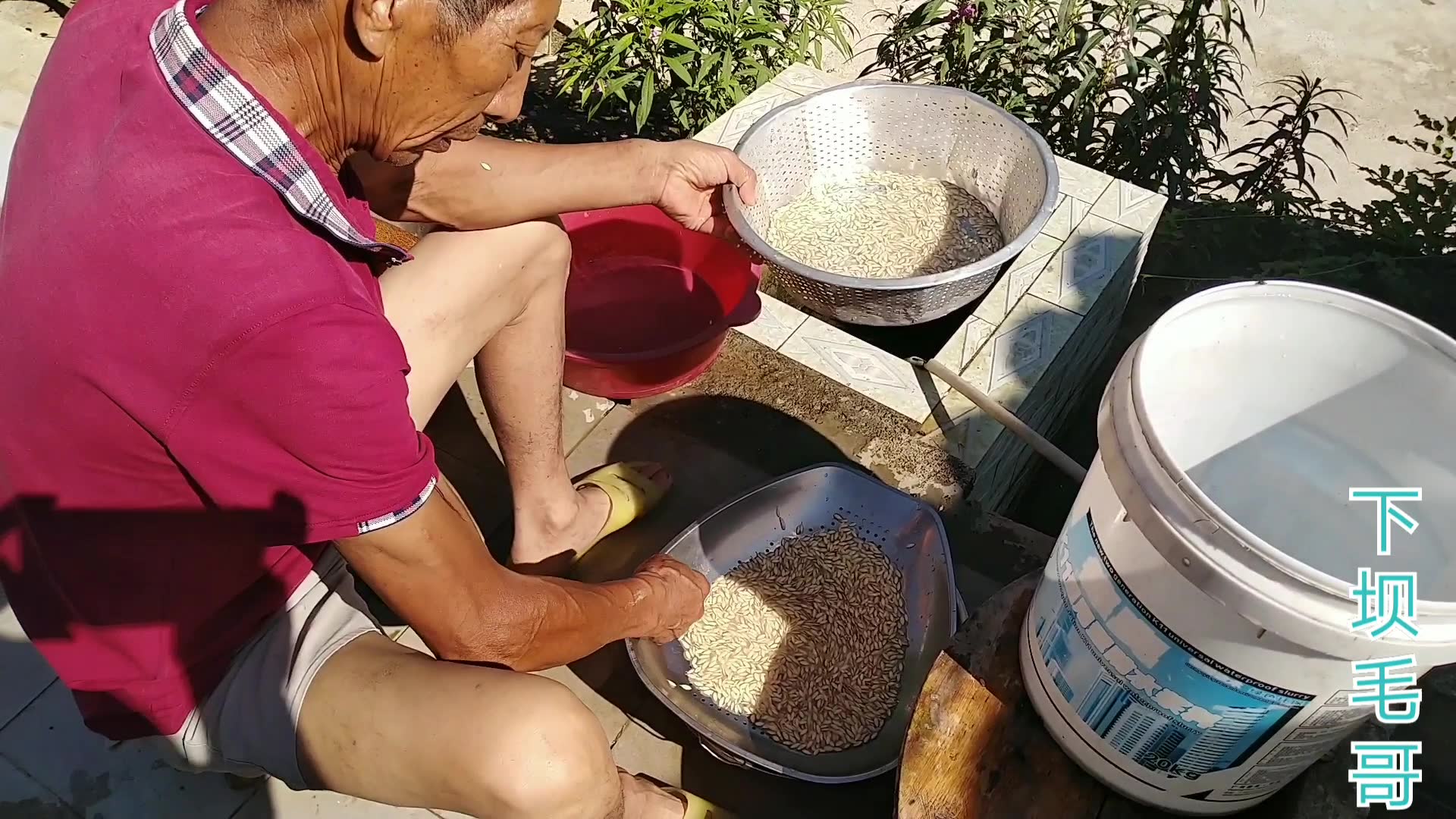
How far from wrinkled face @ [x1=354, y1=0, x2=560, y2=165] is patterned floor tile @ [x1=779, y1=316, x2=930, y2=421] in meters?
1.21

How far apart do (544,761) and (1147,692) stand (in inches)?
29.8

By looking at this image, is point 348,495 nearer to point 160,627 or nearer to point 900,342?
point 160,627

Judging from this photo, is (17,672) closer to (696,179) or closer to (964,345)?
(696,179)

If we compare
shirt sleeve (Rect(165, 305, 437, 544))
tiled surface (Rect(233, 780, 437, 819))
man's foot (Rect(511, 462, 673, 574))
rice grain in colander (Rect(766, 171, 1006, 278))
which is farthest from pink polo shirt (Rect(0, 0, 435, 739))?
rice grain in colander (Rect(766, 171, 1006, 278))

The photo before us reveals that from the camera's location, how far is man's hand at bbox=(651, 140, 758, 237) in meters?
1.89

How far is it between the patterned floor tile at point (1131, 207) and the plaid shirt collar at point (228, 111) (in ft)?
6.35

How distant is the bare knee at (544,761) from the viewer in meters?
1.27

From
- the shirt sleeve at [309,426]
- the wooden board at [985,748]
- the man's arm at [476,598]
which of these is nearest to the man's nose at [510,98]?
the shirt sleeve at [309,426]

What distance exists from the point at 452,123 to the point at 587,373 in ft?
3.70

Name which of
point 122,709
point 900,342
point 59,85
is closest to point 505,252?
point 59,85

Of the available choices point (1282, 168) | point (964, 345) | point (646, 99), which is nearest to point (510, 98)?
point (964, 345)

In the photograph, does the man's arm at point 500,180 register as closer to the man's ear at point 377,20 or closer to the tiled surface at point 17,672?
the man's ear at point 377,20

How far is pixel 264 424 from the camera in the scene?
1.03 meters

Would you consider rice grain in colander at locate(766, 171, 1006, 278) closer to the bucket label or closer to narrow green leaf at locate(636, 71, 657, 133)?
narrow green leaf at locate(636, 71, 657, 133)
